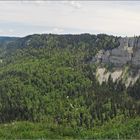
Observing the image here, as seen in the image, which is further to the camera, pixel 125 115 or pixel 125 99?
pixel 125 99

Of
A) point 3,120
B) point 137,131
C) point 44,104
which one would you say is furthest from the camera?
point 44,104

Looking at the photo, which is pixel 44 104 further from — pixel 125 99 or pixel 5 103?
pixel 125 99

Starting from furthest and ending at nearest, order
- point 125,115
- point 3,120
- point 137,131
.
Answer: point 3,120 → point 125,115 → point 137,131

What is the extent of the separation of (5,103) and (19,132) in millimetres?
53403

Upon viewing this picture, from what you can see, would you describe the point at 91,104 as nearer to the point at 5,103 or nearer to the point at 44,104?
the point at 44,104

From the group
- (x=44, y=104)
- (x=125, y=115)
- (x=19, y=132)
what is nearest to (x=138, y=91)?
(x=125, y=115)

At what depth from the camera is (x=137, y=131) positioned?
134 meters

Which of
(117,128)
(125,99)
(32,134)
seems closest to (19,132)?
(32,134)

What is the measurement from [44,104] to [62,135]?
183 feet

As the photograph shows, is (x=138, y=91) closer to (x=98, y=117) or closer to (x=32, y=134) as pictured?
(x=98, y=117)

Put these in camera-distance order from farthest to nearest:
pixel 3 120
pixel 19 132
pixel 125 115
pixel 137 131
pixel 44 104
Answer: pixel 44 104, pixel 3 120, pixel 125 115, pixel 19 132, pixel 137 131

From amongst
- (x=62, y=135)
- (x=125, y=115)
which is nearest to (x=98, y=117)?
(x=125, y=115)

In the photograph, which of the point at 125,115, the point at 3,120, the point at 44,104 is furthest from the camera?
the point at 44,104

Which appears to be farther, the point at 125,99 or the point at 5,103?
the point at 5,103
